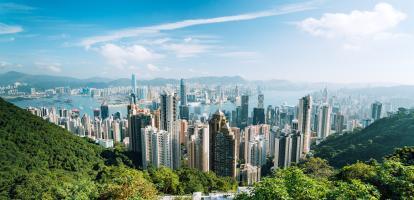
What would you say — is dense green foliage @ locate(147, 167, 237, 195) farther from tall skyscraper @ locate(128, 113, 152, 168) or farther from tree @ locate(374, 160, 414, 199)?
tall skyscraper @ locate(128, 113, 152, 168)

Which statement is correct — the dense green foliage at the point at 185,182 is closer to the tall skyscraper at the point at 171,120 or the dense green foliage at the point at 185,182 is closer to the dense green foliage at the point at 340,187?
the tall skyscraper at the point at 171,120

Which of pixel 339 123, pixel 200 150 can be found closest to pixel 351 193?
pixel 200 150

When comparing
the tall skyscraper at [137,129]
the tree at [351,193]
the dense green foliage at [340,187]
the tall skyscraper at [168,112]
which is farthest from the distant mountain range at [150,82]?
the tree at [351,193]

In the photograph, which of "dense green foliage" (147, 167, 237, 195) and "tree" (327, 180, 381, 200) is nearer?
"tree" (327, 180, 381, 200)

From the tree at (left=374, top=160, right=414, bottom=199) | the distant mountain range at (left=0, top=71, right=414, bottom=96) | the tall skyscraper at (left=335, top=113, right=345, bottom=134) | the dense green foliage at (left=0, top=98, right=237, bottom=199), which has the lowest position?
the tall skyscraper at (left=335, top=113, right=345, bottom=134)

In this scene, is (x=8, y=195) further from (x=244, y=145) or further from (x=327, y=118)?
(x=327, y=118)

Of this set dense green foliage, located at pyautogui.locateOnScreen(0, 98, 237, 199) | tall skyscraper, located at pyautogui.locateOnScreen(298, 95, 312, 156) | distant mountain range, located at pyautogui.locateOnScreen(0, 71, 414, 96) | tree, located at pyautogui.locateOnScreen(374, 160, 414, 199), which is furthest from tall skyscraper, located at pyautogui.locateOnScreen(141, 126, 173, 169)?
distant mountain range, located at pyautogui.locateOnScreen(0, 71, 414, 96)
